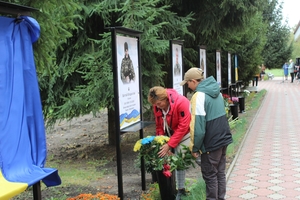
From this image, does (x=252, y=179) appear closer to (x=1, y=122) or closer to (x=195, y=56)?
(x=1, y=122)

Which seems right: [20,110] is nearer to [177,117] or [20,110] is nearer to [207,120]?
[207,120]

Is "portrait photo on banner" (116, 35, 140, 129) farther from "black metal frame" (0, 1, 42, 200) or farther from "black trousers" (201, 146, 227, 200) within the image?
"black metal frame" (0, 1, 42, 200)

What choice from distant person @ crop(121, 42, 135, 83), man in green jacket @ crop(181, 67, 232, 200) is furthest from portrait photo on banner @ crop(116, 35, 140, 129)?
man in green jacket @ crop(181, 67, 232, 200)

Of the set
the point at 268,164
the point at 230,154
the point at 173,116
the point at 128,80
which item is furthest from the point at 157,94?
the point at 230,154

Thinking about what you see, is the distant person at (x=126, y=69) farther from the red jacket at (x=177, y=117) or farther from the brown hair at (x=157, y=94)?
the red jacket at (x=177, y=117)

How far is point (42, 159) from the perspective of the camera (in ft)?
10.2

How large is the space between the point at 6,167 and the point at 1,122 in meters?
0.33

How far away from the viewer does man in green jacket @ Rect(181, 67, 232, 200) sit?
4.04 m

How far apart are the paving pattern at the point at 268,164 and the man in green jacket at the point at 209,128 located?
1111 mm

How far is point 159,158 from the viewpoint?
446 cm

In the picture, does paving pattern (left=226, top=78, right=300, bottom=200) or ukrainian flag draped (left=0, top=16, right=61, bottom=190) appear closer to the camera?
ukrainian flag draped (left=0, top=16, right=61, bottom=190)

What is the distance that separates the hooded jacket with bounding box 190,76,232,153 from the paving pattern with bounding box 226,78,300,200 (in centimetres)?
136

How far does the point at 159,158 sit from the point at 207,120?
2.60 feet

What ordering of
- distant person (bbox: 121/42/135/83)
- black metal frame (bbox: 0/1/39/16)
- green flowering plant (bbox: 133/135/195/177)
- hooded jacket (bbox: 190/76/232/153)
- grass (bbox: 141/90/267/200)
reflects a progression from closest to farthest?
black metal frame (bbox: 0/1/39/16), hooded jacket (bbox: 190/76/232/153), green flowering plant (bbox: 133/135/195/177), distant person (bbox: 121/42/135/83), grass (bbox: 141/90/267/200)
